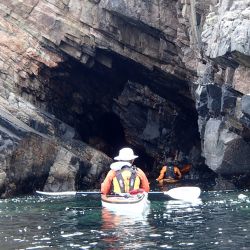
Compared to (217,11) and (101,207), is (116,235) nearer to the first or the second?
(101,207)

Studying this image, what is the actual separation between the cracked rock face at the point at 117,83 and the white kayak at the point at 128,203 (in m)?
6.77

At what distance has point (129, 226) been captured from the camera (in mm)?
17531

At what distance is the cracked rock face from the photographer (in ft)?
91.8

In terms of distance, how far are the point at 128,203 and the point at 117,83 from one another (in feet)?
59.5

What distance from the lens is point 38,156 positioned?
101 ft

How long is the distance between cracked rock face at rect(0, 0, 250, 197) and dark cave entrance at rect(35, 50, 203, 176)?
81mm

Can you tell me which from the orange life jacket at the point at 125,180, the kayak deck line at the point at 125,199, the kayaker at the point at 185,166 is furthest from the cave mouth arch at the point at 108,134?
the kayak deck line at the point at 125,199

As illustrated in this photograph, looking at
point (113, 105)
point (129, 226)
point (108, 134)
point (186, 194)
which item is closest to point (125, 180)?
point (186, 194)

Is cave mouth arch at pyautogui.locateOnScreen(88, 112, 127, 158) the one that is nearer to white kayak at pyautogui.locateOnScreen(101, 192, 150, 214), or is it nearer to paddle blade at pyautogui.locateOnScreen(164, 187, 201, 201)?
paddle blade at pyautogui.locateOnScreen(164, 187, 201, 201)

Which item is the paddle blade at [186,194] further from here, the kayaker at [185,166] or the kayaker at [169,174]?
the kayaker at [185,166]

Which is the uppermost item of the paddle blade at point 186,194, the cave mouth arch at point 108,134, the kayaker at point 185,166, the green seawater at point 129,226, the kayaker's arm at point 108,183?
the cave mouth arch at point 108,134

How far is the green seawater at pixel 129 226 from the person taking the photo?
14773mm

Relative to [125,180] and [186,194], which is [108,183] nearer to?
[125,180]

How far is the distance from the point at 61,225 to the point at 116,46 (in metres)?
16.7
